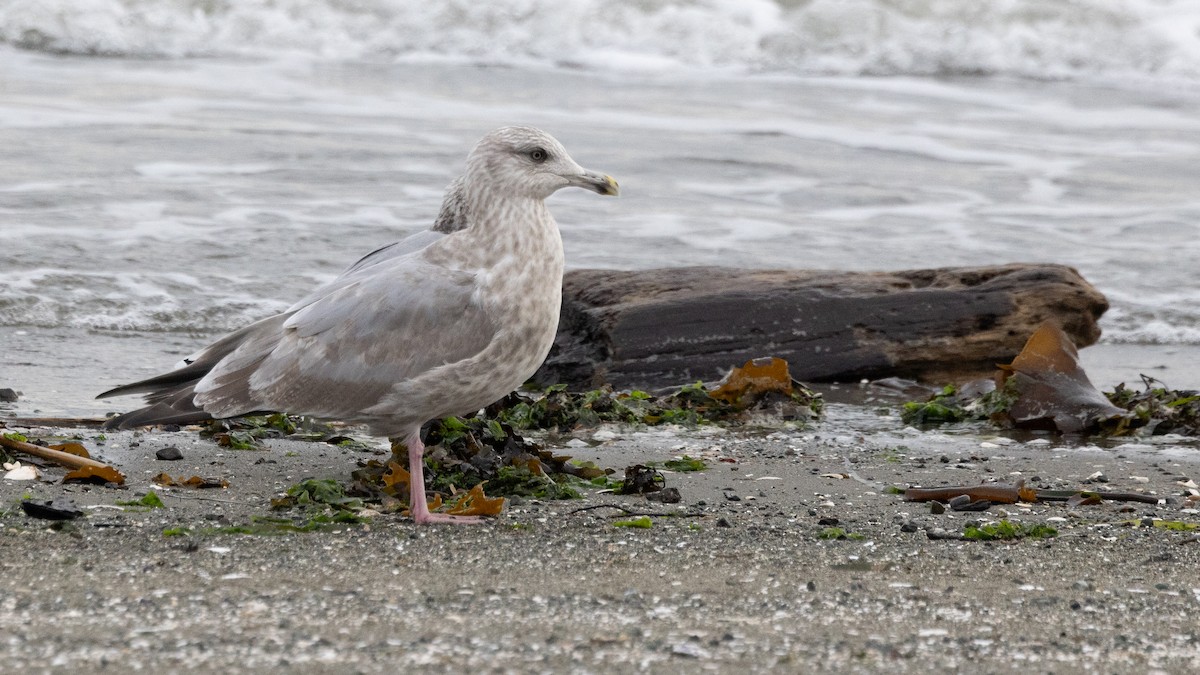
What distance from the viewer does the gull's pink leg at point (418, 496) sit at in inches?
174

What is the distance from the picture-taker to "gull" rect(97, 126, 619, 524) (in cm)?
449

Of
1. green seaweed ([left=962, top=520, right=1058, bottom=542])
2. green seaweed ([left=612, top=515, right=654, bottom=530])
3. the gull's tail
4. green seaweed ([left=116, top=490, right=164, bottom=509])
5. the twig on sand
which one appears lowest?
green seaweed ([left=116, top=490, right=164, bottom=509])

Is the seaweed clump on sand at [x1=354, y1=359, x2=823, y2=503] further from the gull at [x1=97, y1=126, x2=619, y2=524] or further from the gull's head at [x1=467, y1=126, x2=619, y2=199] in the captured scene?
the gull's head at [x1=467, y1=126, x2=619, y2=199]

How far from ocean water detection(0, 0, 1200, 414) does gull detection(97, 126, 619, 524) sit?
1.82 meters

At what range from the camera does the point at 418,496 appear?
4484 mm

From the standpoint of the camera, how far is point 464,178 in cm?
484

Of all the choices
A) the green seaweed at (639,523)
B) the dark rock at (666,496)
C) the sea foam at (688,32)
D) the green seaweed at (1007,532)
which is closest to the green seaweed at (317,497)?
the green seaweed at (639,523)

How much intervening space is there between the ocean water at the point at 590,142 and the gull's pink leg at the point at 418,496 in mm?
2151

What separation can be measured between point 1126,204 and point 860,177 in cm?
224

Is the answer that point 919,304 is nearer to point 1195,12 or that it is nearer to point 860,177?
point 860,177

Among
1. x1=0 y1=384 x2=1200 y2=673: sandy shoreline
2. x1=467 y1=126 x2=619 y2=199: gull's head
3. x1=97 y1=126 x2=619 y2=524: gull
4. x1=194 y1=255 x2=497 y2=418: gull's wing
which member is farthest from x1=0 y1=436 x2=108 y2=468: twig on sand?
x1=467 y1=126 x2=619 y2=199: gull's head

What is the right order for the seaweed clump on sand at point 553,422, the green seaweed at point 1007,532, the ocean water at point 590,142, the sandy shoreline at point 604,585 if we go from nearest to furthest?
1. the sandy shoreline at point 604,585
2. the green seaweed at point 1007,532
3. the seaweed clump on sand at point 553,422
4. the ocean water at point 590,142

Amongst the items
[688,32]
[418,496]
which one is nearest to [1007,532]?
[418,496]

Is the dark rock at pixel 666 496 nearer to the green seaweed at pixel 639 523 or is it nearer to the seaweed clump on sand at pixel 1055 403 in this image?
the green seaweed at pixel 639 523
